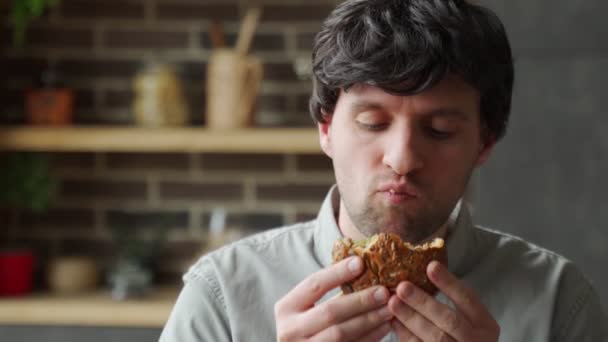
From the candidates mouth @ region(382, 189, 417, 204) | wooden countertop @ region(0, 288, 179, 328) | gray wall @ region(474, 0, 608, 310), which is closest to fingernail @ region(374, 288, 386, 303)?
mouth @ region(382, 189, 417, 204)

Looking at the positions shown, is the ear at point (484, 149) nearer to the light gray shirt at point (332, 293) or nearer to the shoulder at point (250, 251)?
the light gray shirt at point (332, 293)

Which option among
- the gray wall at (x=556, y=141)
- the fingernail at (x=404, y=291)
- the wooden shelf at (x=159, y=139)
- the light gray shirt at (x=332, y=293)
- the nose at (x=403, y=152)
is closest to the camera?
the fingernail at (x=404, y=291)

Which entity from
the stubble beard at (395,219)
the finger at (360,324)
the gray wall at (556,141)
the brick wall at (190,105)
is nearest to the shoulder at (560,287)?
the stubble beard at (395,219)

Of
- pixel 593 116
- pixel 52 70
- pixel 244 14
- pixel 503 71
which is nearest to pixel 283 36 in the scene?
pixel 244 14

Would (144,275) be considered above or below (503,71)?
below

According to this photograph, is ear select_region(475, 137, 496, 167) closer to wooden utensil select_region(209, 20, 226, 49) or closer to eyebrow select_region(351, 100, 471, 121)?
eyebrow select_region(351, 100, 471, 121)

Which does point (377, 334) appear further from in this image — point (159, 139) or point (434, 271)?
point (159, 139)

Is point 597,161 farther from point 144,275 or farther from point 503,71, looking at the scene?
point 144,275
